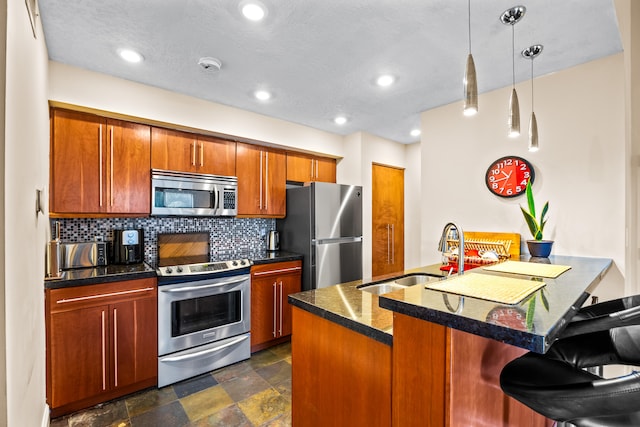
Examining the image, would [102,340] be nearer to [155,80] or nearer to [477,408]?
[155,80]

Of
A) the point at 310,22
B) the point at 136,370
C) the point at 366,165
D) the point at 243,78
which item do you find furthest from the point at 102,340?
the point at 366,165

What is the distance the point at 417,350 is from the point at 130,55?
2.54 meters

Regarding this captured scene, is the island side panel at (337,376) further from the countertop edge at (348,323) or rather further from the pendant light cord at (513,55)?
the pendant light cord at (513,55)

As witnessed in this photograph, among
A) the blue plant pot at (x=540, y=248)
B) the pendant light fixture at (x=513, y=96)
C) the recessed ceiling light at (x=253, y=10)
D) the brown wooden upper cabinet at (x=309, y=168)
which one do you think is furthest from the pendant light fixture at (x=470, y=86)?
the brown wooden upper cabinet at (x=309, y=168)

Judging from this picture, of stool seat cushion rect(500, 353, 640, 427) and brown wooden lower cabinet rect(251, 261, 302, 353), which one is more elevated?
stool seat cushion rect(500, 353, 640, 427)

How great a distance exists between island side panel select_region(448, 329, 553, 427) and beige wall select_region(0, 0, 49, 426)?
50.8 inches

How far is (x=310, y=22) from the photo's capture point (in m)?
1.73

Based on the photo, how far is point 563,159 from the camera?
2336mm

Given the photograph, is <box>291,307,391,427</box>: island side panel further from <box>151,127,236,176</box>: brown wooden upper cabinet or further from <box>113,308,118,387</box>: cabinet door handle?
<box>151,127,236,176</box>: brown wooden upper cabinet

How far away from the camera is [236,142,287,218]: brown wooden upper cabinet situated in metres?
3.17

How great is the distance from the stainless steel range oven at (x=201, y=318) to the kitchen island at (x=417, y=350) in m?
1.33

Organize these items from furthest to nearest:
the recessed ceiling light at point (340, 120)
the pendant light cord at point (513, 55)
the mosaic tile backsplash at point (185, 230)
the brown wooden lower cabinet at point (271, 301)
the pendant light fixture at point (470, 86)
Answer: the recessed ceiling light at point (340, 120), the brown wooden lower cabinet at point (271, 301), the mosaic tile backsplash at point (185, 230), the pendant light cord at point (513, 55), the pendant light fixture at point (470, 86)

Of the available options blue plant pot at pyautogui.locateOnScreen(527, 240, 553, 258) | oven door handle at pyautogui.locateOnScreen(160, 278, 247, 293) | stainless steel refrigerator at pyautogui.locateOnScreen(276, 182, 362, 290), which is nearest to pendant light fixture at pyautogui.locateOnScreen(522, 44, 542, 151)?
blue plant pot at pyautogui.locateOnScreen(527, 240, 553, 258)

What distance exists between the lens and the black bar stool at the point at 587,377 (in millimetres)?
657
